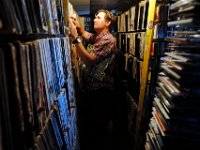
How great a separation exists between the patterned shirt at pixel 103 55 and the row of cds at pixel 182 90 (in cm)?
114

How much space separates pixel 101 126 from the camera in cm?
253

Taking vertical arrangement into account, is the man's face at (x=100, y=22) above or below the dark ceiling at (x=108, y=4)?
below

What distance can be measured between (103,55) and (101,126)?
0.98 metres

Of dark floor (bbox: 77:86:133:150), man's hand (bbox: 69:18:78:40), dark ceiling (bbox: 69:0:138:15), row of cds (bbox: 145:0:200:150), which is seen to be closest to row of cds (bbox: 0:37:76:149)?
row of cds (bbox: 145:0:200:150)

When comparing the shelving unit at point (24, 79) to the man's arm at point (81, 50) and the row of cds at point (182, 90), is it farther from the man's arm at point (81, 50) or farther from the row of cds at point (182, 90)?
the man's arm at point (81, 50)

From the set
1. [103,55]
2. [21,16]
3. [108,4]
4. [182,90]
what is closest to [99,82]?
[103,55]

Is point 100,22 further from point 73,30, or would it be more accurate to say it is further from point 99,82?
point 99,82

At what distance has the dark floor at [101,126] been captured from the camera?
7.46ft

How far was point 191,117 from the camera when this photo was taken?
0.95 metres

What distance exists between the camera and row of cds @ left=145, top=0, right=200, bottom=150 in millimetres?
853

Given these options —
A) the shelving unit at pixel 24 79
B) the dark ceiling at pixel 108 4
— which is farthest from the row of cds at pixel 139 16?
the shelving unit at pixel 24 79

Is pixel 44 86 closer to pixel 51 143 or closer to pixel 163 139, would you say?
pixel 51 143

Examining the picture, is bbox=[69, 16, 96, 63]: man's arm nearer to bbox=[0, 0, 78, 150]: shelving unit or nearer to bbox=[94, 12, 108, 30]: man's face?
bbox=[94, 12, 108, 30]: man's face

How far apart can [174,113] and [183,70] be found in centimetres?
23
